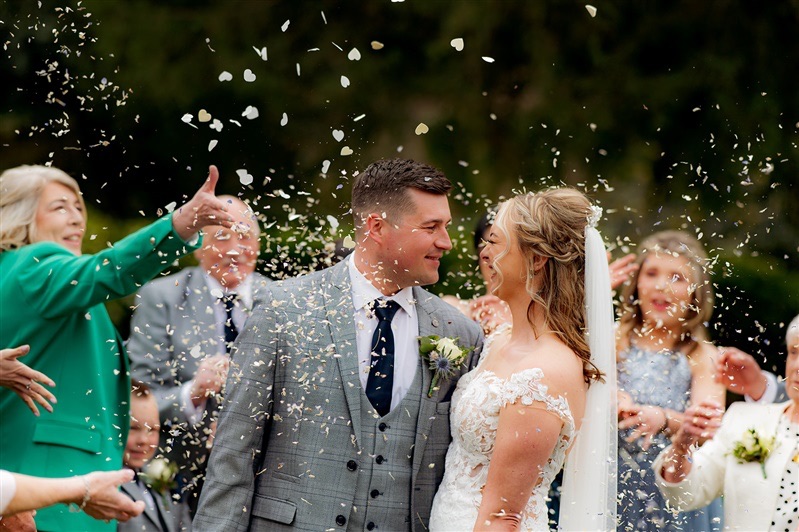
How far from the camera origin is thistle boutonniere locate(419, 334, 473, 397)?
421 centimetres

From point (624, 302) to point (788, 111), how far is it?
5.28m

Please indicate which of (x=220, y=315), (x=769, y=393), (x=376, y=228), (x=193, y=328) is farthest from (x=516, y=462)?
(x=193, y=328)

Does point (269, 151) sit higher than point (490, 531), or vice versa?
point (269, 151)

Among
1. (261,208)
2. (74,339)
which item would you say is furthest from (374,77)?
(74,339)

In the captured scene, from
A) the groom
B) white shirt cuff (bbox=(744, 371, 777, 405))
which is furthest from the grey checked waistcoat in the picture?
white shirt cuff (bbox=(744, 371, 777, 405))

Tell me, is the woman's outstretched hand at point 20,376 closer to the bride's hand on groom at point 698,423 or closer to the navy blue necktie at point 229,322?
the navy blue necktie at point 229,322

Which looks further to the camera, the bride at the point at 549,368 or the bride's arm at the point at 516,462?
the bride at the point at 549,368

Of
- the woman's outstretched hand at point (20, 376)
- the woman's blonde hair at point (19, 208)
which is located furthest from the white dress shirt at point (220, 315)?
the woman's outstretched hand at point (20, 376)

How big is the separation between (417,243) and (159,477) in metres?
1.94

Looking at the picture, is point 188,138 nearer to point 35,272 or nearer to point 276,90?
point 276,90

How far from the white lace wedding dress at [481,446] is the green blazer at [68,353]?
1.26 meters

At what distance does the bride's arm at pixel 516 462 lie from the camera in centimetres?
388

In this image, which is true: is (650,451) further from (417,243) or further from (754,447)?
(417,243)

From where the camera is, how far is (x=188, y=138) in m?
10.6
